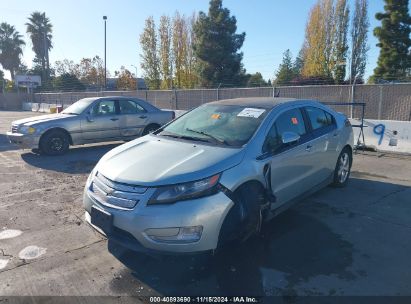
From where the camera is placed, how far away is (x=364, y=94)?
46.0 feet

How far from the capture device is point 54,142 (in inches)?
372

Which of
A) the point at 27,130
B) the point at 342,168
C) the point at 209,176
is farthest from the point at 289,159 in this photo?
the point at 27,130

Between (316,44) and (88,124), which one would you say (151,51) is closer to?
(316,44)

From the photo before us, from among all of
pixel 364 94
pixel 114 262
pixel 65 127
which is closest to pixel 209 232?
pixel 114 262

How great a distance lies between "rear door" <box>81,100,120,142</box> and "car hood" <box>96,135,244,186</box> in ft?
19.4

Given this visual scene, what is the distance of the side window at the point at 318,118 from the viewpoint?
17.2ft

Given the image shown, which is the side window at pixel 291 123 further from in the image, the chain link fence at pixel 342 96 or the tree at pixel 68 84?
the tree at pixel 68 84

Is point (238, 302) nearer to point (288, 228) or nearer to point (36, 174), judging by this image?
point (288, 228)

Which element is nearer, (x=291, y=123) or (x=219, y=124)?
(x=219, y=124)

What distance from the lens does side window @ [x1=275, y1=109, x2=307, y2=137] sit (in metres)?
4.52

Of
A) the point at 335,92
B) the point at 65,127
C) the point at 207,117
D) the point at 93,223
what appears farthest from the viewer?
the point at 335,92

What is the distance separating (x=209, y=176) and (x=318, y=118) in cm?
267

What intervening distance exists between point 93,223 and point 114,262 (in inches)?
18.3

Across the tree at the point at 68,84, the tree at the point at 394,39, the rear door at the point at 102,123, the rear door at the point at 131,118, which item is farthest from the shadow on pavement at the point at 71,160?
the tree at the point at 68,84
